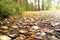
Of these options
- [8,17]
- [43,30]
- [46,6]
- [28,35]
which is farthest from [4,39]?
[46,6]

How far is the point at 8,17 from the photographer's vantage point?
136 inches

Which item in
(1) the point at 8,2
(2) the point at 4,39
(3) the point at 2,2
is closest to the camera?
(2) the point at 4,39

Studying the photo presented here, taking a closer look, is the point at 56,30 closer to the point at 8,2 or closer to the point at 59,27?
the point at 59,27

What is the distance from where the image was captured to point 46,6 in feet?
28.0

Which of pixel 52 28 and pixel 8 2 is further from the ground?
pixel 8 2

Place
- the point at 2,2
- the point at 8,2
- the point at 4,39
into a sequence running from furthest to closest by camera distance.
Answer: the point at 8,2 < the point at 2,2 < the point at 4,39

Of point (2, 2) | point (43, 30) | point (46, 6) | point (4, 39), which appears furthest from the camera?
point (46, 6)

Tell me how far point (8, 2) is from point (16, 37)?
1.62 metres

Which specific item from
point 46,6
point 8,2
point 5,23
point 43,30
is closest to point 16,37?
point 43,30

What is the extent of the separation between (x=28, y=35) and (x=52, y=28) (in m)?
0.53

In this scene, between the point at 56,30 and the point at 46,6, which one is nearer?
the point at 56,30

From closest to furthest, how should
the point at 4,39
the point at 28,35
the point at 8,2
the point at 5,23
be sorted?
the point at 4,39, the point at 28,35, the point at 5,23, the point at 8,2

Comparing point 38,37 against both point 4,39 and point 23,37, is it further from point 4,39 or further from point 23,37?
point 4,39

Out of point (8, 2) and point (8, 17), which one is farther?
point (8, 2)
